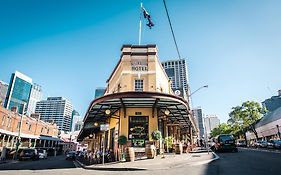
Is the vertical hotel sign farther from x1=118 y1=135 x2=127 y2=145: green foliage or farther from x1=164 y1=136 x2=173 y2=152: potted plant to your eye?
x1=118 y1=135 x2=127 y2=145: green foliage

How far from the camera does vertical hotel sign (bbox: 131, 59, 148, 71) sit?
24.1 metres

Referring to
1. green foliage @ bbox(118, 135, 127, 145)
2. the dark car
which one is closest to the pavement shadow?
green foliage @ bbox(118, 135, 127, 145)

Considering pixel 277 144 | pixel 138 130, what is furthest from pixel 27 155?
pixel 277 144

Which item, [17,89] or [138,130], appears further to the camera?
[17,89]

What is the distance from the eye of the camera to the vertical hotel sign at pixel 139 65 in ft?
79.2

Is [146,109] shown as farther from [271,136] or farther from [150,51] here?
[271,136]

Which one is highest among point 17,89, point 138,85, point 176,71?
point 17,89

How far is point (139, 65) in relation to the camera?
79.6 ft

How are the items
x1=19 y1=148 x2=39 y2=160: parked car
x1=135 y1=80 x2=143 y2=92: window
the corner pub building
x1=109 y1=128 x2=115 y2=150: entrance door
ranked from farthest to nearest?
1. x1=19 y1=148 x2=39 y2=160: parked car
2. x1=135 y1=80 x2=143 y2=92: window
3. x1=109 y1=128 x2=115 y2=150: entrance door
4. the corner pub building

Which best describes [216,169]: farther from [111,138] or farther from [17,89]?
[17,89]

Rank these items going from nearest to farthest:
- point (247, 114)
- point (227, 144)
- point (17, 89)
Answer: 1. point (227, 144)
2. point (247, 114)
3. point (17, 89)

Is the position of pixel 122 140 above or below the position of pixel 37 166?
above

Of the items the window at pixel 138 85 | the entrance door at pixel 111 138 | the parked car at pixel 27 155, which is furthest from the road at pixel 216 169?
the parked car at pixel 27 155

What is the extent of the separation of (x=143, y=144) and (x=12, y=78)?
14662cm
